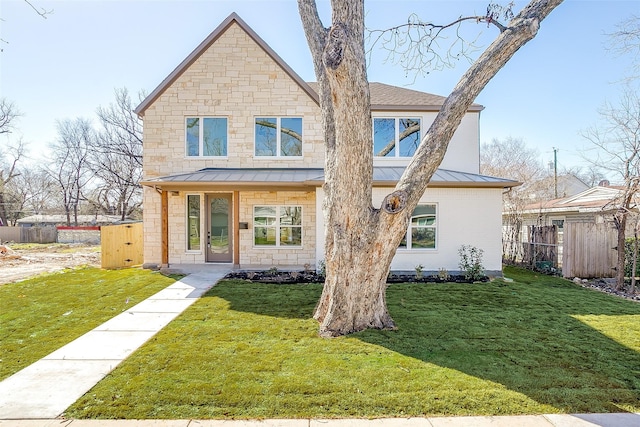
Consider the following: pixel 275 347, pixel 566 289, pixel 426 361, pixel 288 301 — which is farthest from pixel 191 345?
pixel 566 289

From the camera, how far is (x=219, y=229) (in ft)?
38.5

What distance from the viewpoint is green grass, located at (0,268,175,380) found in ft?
15.8

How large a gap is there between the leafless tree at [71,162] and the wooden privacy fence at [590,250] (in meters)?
38.1

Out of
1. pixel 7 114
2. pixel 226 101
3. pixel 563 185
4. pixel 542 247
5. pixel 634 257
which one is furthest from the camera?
pixel 7 114

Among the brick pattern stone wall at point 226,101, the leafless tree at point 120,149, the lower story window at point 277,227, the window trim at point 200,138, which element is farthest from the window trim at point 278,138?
the leafless tree at point 120,149

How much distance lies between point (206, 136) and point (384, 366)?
1030cm

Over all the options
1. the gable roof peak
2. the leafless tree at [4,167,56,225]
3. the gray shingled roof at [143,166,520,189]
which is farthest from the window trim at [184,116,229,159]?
the leafless tree at [4,167,56,225]

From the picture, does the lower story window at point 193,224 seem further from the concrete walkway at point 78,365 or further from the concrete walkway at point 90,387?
the concrete walkway at point 90,387

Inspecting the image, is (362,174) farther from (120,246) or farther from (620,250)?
(120,246)

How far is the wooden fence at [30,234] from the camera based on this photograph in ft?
82.8

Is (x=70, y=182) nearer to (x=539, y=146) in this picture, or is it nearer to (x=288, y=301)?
(x=288, y=301)

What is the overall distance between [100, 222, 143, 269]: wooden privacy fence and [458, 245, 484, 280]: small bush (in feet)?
39.6

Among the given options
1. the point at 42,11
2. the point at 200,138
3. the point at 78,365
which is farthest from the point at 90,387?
the point at 200,138

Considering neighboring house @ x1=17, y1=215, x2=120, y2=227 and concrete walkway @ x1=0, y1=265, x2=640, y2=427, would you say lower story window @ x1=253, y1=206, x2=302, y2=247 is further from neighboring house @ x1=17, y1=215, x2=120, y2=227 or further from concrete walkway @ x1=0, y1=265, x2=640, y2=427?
neighboring house @ x1=17, y1=215, x2=120, y2=227
